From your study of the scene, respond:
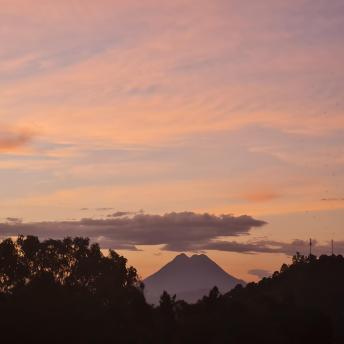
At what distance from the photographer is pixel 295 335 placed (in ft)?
422

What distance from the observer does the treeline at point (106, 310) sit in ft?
321

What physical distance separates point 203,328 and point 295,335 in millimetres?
20535

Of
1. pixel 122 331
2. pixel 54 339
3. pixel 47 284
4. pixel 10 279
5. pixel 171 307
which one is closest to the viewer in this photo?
pixel 54 339

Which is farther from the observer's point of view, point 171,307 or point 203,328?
point 171,307

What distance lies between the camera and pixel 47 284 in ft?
366

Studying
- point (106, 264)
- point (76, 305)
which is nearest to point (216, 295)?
point (106, 264)

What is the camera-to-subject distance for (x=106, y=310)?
4419 inches

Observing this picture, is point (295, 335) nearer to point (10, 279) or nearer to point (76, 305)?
point (76, 305)

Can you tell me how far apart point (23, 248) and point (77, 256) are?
12428mm

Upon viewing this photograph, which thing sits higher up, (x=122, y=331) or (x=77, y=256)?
(x=77, y=256)

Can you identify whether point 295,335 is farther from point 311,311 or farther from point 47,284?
point 47,284

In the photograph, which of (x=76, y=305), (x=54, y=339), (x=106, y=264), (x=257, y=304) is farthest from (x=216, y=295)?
(x=54, y=339)

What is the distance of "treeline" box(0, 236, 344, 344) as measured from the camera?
321ft

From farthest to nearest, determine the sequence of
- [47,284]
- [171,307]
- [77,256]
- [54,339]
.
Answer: [77,256], [171,307], [47,284], [54,339]
